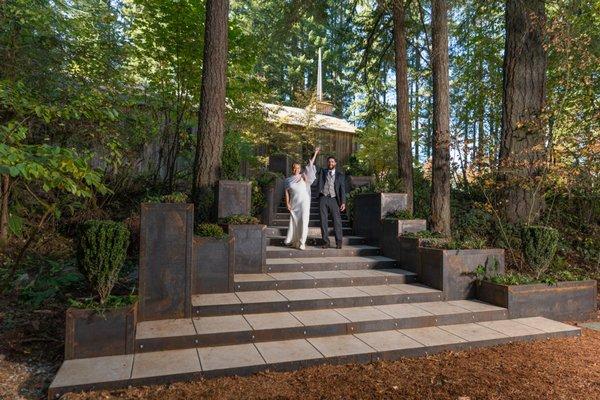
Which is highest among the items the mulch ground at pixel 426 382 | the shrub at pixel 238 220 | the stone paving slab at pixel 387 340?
the shrub at pixel 238 220

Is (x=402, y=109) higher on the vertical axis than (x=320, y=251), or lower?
higher

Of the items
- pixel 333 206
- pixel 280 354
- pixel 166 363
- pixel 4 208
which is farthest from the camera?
pixel 333 206

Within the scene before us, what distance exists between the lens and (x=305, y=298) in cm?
508

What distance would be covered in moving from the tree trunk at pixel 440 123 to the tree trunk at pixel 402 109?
1451 millimetres

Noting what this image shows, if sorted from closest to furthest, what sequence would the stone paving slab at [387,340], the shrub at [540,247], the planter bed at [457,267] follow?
the stone paving slab at [387,340] → the planter bed at [457,267] → the shrub at [540,247]

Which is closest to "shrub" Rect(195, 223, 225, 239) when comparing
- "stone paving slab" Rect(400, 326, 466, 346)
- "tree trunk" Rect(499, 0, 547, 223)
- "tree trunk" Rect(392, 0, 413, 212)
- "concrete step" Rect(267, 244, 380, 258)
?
"concrete step" Rect(267, 244, 380, 258)

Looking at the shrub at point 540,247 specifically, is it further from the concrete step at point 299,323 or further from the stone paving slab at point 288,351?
the stone paving slab at point 288,351

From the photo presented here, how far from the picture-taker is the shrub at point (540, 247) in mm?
5852

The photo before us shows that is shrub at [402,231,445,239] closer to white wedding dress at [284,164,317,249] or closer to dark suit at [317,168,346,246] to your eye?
dark suit at [317,168,346,246]

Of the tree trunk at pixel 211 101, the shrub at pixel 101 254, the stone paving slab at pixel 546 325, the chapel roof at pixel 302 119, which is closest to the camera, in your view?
the shrub at pixel 101 254

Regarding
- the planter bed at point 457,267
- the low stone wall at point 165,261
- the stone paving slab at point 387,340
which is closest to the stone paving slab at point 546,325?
the planter bed at point 457,267

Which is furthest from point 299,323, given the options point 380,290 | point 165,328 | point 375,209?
point 375,209

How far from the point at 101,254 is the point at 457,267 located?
505 cm

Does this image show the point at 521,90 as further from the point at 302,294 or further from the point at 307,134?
the point at 307,134
